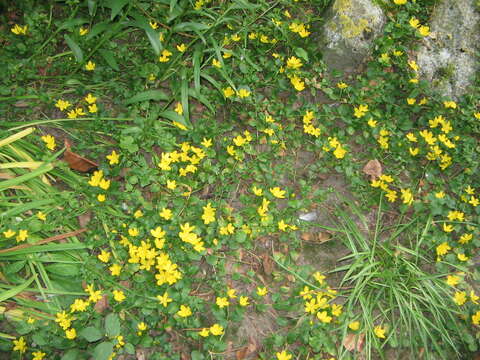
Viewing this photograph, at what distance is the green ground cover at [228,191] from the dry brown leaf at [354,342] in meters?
0.02

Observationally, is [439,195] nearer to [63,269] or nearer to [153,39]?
[153,39]

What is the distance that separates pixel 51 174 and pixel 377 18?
261 centimetres

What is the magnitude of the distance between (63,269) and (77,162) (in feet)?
2.19

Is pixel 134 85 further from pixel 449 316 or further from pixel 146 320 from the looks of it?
pixel 449 316

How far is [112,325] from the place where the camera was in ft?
7.63

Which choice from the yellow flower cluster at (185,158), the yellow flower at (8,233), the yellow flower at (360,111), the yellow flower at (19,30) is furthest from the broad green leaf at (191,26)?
the yellow flower at (8,233)

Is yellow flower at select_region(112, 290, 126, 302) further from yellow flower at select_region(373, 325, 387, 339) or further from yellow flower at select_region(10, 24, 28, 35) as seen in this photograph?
yellow flower at select_region(10, 24, 28, 35)

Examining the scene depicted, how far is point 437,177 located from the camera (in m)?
3.17

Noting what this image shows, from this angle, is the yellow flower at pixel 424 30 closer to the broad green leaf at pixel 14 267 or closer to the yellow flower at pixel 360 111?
the yellow flower at pixel 360 111

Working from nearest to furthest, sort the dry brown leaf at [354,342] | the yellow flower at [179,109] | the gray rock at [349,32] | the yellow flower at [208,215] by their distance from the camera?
the dry brown leaf at [354,342] < the yellow flower at [208,215] < the yellow flower at [179,109] < the gray rock at [349,32]

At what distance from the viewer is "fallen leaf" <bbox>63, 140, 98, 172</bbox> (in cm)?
267

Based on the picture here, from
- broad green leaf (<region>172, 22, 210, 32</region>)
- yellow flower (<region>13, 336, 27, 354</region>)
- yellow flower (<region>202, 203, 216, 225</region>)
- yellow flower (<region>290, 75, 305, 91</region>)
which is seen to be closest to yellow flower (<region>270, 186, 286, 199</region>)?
yellow flower (<region>202, 203, 216, 225</region>)

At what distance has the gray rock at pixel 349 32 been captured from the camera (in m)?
3.26

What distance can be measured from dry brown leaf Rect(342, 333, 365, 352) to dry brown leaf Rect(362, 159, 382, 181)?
42.9 inches
